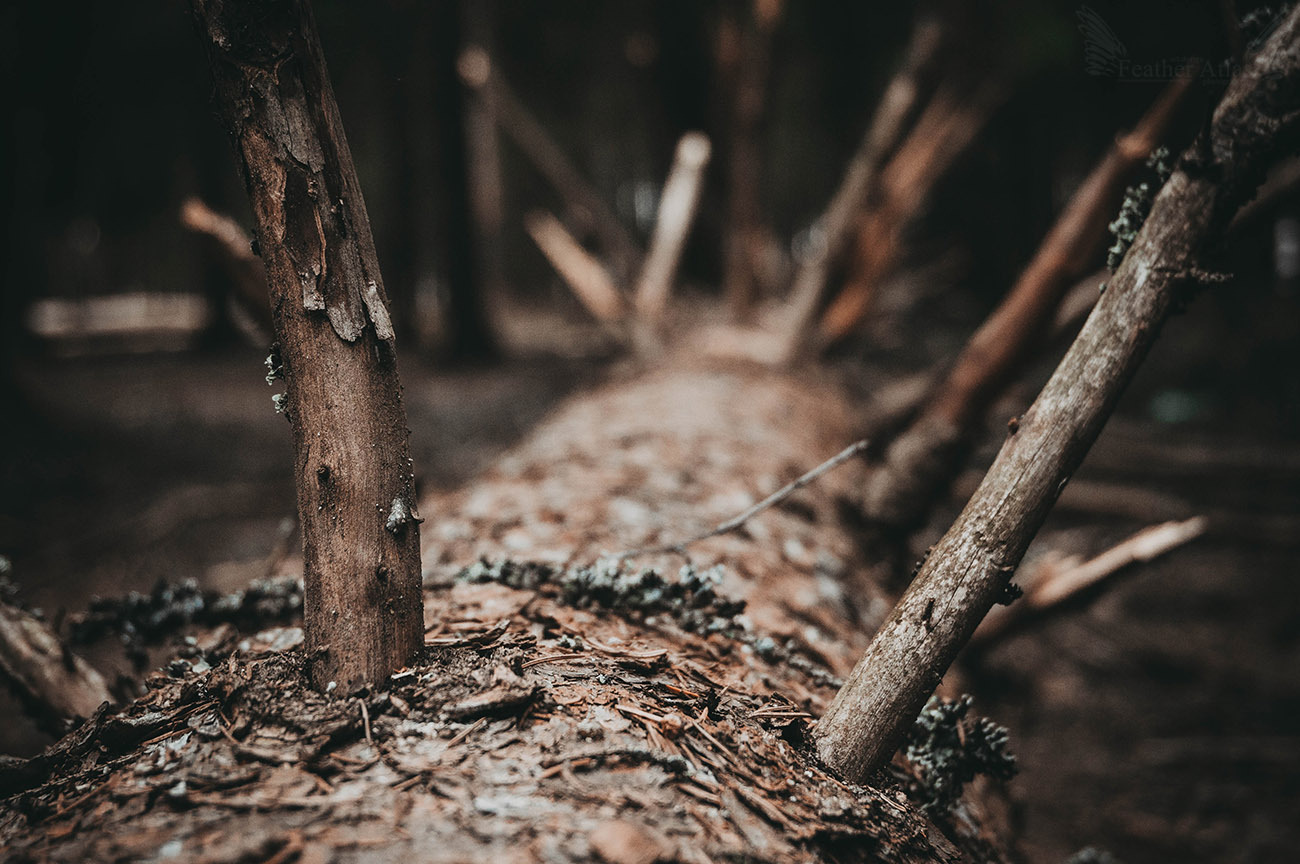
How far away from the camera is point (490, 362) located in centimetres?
812

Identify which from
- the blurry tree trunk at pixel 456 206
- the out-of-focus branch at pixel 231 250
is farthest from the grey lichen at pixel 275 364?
the blurry tree trunk at pixel 456 206

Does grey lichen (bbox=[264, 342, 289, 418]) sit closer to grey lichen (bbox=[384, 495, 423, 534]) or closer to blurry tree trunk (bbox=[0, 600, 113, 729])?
grey lichen (bbox=[384, 495, 423, 534])

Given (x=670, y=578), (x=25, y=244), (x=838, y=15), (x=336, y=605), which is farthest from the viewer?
(x=838, y=15)

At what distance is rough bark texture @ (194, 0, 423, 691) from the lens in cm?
97

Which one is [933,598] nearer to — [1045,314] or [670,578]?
[670,578]

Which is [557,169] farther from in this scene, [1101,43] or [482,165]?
[1101,43]

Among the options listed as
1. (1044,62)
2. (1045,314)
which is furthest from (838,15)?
(1045,314)

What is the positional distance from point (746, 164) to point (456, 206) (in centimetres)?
407

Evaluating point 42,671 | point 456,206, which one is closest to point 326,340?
point 42,671

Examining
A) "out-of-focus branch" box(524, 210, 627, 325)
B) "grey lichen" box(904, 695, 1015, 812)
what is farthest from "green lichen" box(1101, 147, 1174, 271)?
"out-of-focus branch" box(524, 210, 627, 325)

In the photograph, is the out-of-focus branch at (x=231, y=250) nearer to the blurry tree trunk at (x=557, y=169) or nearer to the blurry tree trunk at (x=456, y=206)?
the blurry tree trunk at (x=557, y=169)

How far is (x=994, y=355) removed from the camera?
263 cm

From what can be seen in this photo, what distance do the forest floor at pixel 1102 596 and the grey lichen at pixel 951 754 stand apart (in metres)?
0.97

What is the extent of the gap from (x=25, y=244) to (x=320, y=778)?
6905 mm
